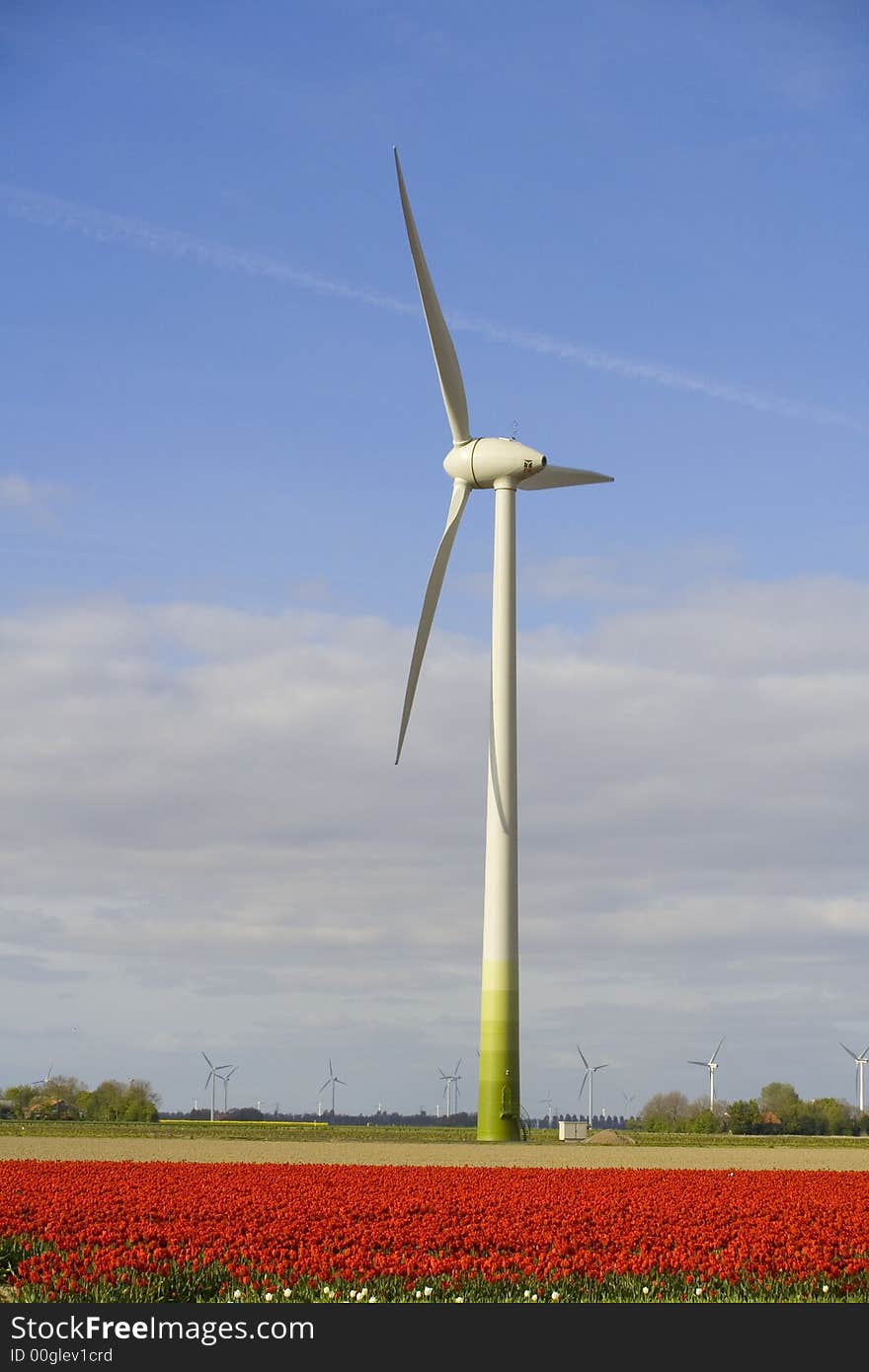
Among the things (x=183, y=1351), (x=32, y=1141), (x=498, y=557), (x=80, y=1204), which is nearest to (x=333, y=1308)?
(x=183, y=1351)

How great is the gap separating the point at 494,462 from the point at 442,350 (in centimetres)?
635

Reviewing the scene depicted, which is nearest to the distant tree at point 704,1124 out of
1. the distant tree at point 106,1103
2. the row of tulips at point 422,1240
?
the distant tree at point 106,1103

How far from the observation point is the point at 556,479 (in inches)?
2781

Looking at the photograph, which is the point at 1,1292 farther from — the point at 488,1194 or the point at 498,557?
the point at 498,557

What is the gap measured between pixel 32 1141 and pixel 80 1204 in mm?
28528

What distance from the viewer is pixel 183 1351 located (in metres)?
14.7

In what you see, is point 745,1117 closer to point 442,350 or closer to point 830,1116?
point 830,1116

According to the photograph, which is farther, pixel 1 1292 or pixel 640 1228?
pixel 640 1228

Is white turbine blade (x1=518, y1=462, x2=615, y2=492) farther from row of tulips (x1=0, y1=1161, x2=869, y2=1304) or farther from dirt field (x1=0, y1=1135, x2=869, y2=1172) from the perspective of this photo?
row of tulips (x1=0, y1=1161, x2=869, y2=1304)

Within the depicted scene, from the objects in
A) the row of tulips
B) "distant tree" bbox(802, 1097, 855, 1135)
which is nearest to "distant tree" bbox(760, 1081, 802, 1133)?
"distant tree" bbox(802, 1097, 855, 1135)

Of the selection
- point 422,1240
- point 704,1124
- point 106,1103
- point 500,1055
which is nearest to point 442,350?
point 500,1055

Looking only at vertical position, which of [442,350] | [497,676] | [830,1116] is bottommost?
[830,1116]

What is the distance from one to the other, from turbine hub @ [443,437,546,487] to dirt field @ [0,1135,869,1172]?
97.4 feet

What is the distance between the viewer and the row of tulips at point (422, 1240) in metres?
19.0
